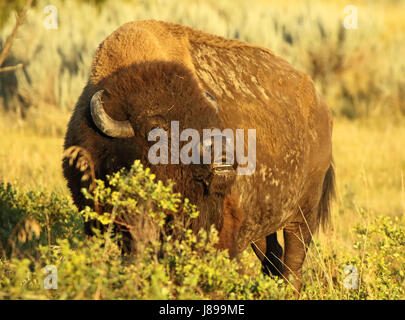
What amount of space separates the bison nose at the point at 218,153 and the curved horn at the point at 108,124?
600 millimetres

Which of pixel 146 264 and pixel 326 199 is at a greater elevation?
pixel 326 199

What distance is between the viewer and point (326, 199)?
8023 mm

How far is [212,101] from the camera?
5.27 metres

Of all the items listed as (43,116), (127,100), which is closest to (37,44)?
(43,116)

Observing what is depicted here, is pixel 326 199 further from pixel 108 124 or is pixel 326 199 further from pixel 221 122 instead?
pixel 108 124

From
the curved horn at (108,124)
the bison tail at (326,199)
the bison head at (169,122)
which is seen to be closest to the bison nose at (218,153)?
the bison head at (169,122)

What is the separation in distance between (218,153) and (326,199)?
3.56 m

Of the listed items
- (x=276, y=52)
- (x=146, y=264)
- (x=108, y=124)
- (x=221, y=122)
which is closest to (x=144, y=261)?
(x=146, y=264)

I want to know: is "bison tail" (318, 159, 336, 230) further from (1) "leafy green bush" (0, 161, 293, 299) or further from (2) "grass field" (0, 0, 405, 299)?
(1) "leafy green bush" (0, 161, 293, 299)

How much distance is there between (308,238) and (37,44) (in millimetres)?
13138

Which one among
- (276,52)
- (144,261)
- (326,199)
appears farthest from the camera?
(276,52)

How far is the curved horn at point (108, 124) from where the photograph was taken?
4.90 m

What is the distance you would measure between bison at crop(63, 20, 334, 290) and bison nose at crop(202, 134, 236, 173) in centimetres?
2

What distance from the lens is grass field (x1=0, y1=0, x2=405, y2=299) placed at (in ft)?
15.4
